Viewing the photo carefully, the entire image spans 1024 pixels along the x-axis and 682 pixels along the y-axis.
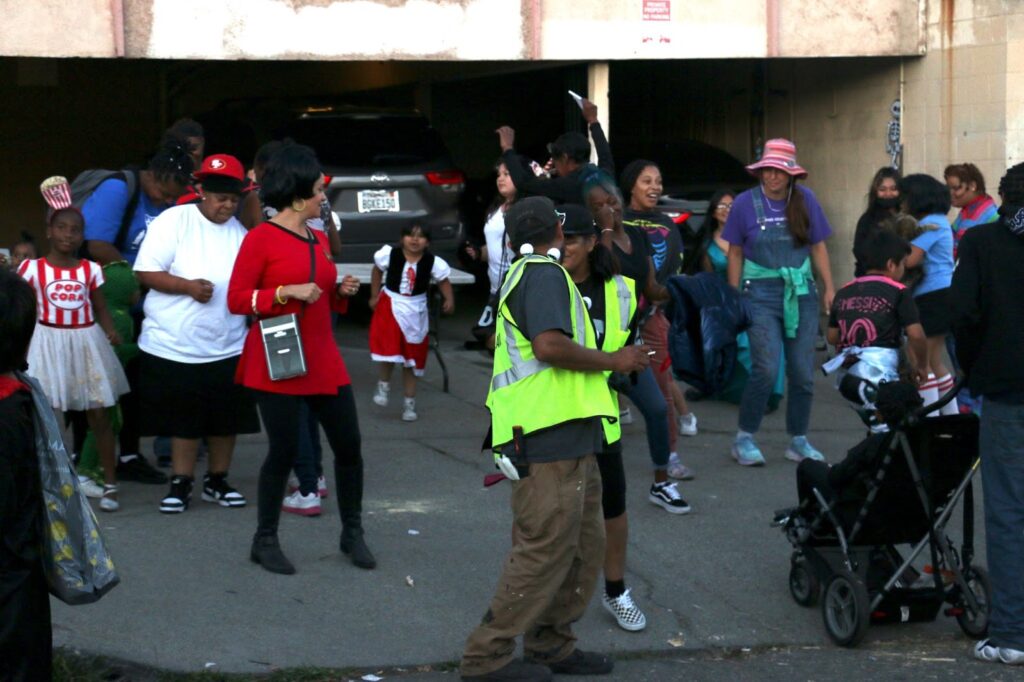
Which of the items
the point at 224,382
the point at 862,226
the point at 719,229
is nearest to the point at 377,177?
the point at 719,229

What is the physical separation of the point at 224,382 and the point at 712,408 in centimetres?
424

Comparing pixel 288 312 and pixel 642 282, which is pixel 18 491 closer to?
pixel 288 312

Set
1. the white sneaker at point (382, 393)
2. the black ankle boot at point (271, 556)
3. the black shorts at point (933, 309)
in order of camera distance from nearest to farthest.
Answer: the black ankle boot at point (271, 556) → the black shorts at point (933, 309) → the white sneaker at point (382, 393)

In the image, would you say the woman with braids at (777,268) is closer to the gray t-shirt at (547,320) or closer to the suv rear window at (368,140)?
the gray t-shirt at (547,320)

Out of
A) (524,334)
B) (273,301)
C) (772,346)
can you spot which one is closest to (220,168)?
(273,301)

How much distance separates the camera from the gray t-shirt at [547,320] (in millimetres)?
4918

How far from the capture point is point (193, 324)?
22.4 feet

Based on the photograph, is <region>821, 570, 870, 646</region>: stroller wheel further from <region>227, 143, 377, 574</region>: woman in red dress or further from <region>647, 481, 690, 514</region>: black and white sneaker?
<region>227, 143, 377, 574</region>: woman in red dress

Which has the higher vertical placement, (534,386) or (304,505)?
(534,386)

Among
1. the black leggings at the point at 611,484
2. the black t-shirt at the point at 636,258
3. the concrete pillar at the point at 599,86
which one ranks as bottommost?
the black leggings at the point at 611,484

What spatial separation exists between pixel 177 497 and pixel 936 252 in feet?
15.9

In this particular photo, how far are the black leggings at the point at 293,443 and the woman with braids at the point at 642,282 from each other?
49.7 inches

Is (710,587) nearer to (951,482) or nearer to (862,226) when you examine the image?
(951,482)

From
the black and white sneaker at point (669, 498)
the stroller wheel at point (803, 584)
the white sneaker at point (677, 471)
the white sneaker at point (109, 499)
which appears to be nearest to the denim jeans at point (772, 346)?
the white sneaker at point (677, 471)
